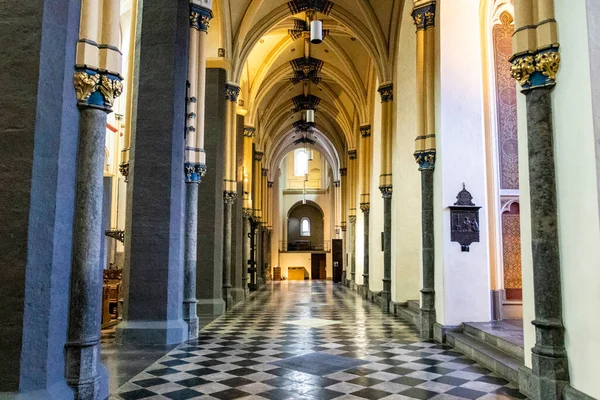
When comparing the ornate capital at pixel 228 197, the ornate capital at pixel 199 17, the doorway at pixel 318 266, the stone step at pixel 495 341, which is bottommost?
the stone step at pixel 495 341

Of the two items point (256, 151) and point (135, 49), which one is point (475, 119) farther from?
point (256, 151)

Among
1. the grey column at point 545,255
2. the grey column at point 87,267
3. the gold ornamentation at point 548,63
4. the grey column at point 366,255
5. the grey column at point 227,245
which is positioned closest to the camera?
the grey column at point 87,267

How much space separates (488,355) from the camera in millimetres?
6340

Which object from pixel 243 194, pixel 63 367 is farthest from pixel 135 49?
pixel 243 194

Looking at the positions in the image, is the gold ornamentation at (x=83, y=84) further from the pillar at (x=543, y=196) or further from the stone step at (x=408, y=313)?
→ the stone step at (x=408, y=313)

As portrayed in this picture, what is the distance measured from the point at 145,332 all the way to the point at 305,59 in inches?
609

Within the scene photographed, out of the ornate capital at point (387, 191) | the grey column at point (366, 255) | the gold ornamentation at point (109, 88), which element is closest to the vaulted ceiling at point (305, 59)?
the ornate capital at point (387, 191)

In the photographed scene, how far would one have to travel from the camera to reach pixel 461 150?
866 centimetres

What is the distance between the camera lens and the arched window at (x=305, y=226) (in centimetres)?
4388

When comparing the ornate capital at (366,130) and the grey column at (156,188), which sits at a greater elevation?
the ornate capital at (366,130)

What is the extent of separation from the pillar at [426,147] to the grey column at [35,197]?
6303 mm

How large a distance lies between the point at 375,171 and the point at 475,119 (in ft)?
27.4

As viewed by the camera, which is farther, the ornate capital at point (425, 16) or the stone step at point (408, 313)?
the stone step at point (408, 313)

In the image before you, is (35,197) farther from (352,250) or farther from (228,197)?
(352,250)
